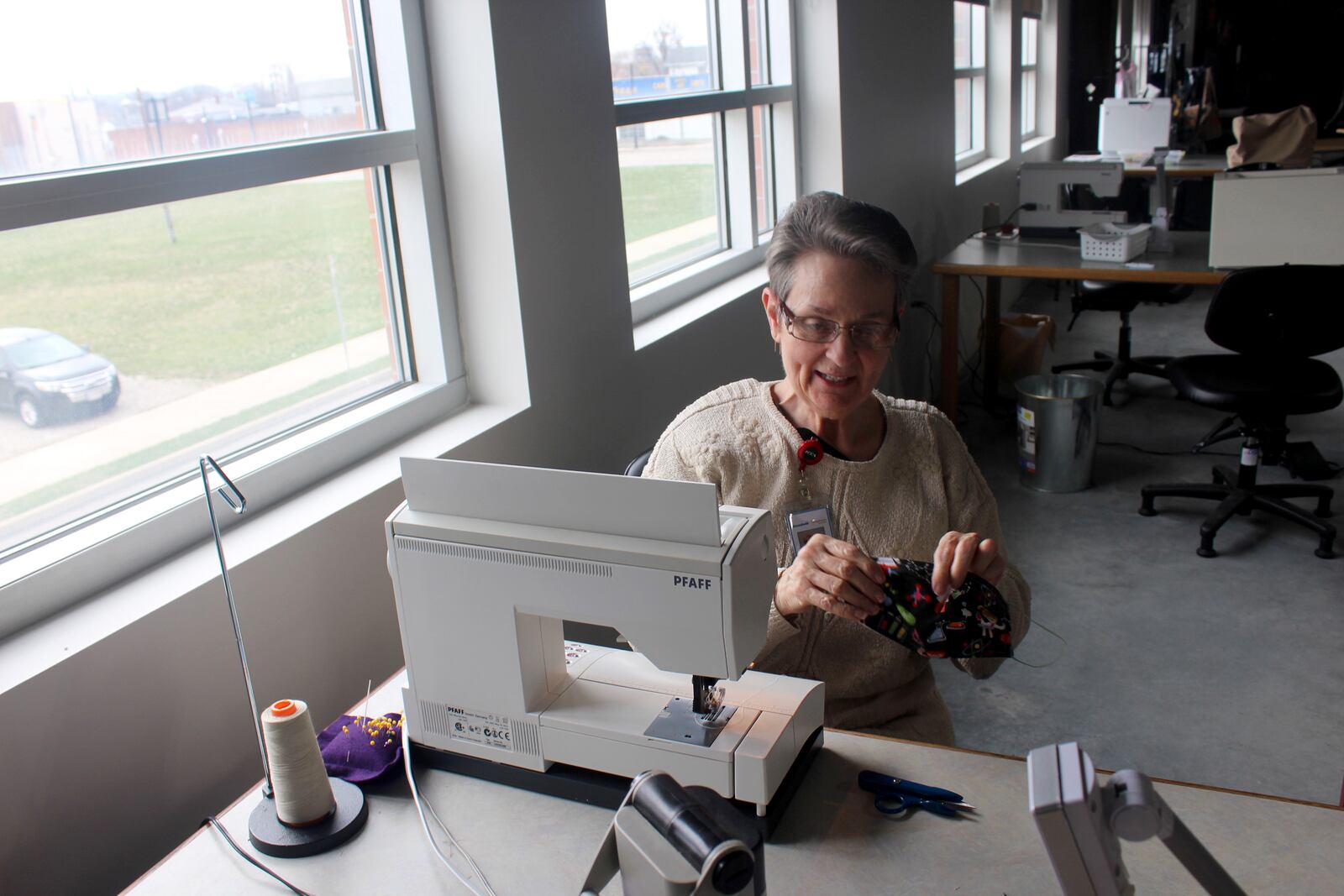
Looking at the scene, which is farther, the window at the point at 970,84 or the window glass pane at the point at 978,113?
the window glass pane at the point at 978,113

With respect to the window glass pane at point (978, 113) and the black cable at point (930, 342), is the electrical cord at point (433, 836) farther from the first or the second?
the window glass pane at point (978, 113)

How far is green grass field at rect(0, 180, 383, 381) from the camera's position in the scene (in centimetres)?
139

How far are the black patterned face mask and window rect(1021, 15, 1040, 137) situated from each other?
22.0 feet

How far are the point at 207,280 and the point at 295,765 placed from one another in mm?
826

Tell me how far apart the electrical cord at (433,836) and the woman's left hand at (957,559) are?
61cm

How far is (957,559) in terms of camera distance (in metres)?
1.26

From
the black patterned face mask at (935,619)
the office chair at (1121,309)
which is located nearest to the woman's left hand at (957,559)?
the black patterned face mask at (935,619)

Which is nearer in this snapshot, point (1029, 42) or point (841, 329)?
point (841, 329)

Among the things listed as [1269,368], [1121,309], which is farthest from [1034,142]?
[1269,368]

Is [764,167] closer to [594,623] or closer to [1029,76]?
[594,623]

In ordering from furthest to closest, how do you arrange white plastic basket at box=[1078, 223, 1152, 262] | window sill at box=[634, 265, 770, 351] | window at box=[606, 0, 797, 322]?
white plastic basket at box=[1078, 223, 1152, 262] < window at box=[606, 0, 797, 322] < window sill at box=[634, 265, 770, 351]

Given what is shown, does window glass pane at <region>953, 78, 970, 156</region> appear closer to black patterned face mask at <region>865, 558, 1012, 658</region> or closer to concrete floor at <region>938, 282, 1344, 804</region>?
concrete floor at <region>938, 282, 1344, 804</region>

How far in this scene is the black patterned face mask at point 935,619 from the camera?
126 centimetres

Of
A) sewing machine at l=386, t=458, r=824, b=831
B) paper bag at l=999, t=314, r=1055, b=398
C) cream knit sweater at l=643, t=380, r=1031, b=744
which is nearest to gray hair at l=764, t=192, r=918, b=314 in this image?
cream knit sweater at l=643, t=380, r=1031, b=744
